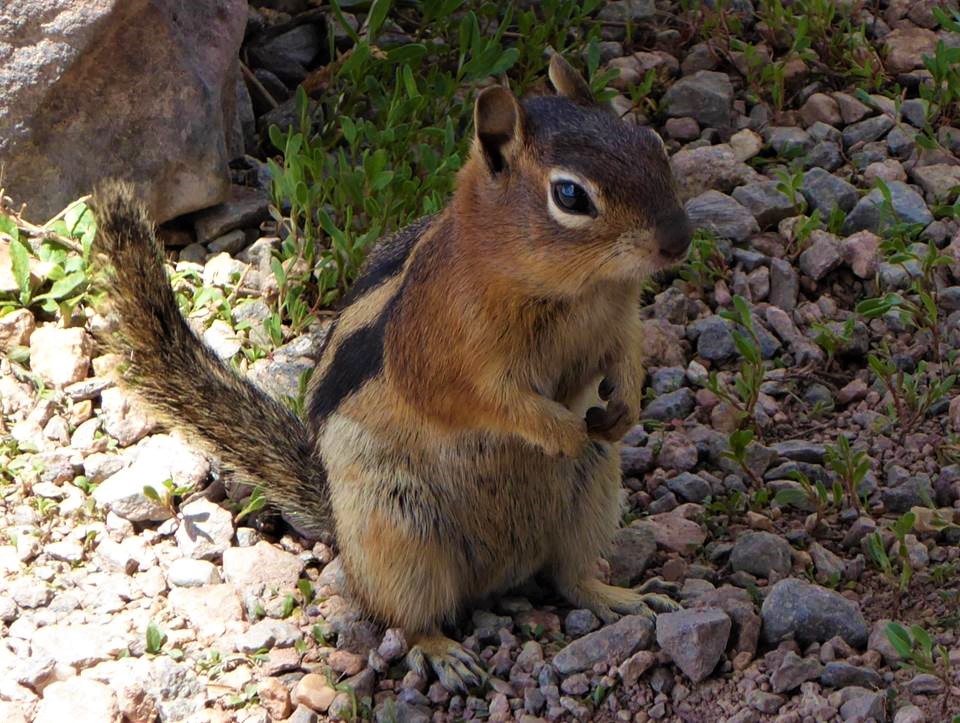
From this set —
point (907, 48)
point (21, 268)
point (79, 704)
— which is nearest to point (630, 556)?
point (79, 704)

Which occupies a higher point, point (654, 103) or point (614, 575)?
point (654, 103)

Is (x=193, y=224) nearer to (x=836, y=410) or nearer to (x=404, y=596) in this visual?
(x=404, y=596)

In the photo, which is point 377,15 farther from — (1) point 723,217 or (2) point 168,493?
(2) point 168,493

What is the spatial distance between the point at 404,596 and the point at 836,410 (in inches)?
62.2

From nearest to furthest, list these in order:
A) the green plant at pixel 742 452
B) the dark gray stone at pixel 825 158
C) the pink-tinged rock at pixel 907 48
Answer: the green plant at pixel 742 452
the dark gray stone at pixel 825 158
the pink-tinged rock at pixel 907 48

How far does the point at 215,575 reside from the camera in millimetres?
4105

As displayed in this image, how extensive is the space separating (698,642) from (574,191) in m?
1.12

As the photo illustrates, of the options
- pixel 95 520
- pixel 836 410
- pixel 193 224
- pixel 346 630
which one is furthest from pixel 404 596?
pixel 193 224

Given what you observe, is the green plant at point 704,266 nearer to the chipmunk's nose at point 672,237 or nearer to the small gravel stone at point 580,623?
the small gravel stone at point 580,623

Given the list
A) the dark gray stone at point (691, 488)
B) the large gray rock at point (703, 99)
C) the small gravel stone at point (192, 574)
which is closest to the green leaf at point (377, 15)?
the large gray rock at point (703, 99)

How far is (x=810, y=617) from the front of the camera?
142 inches

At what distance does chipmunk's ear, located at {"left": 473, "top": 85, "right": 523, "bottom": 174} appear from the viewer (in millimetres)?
3517

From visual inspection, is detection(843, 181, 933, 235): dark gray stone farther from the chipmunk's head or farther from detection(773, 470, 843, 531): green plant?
the chipmunk's head

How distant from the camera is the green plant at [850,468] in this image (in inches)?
160
